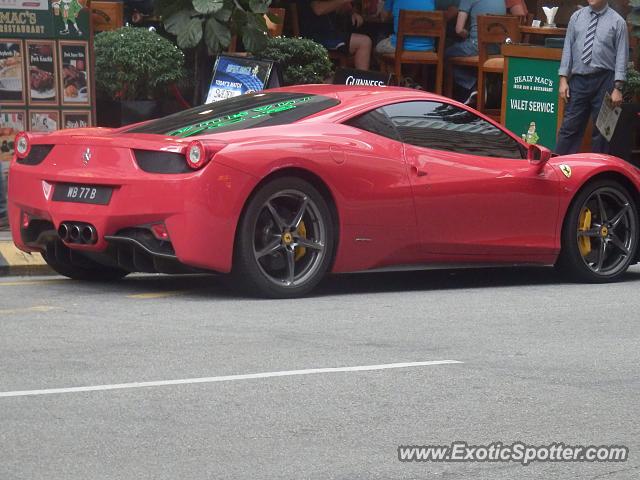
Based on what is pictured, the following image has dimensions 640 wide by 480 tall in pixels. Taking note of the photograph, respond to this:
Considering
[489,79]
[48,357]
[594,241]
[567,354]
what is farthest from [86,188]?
[489,79]

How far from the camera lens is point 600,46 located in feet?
46.8

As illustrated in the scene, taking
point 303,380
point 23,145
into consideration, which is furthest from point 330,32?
point 303,380

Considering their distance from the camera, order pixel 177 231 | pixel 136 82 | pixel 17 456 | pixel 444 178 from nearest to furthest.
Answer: pixel 17 456
pixel 177 231
pixel 444 178
pixel 136 82

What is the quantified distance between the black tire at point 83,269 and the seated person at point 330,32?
24.5 feet

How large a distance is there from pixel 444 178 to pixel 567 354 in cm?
241

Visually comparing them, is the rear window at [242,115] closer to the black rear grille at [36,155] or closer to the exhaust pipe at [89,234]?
the black rear grille at [36,155]

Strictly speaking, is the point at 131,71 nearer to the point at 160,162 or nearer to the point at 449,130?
the point at 449,130

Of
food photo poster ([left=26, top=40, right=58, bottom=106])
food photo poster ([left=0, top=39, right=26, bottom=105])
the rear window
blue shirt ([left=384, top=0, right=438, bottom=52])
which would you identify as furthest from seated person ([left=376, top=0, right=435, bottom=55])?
the rear window

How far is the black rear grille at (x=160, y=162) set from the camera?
28.8 feet

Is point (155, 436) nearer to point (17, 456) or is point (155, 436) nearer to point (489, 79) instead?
point (17, 456)

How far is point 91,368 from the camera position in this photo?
272 inches

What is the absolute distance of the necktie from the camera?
14273 mm

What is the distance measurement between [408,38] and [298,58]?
2.86 m

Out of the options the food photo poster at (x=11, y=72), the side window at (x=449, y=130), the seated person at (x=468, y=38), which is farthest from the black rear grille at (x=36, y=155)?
the seated person at (x=468, y=38)
